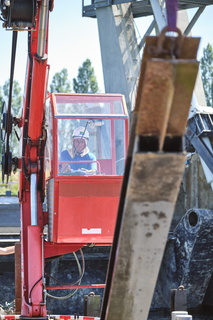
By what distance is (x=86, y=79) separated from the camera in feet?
200

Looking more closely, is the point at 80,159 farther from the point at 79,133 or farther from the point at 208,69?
the point at 208,69

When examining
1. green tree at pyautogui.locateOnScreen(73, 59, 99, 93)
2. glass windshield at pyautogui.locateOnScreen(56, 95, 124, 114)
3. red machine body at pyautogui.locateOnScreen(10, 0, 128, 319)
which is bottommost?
red machine body at pyautogui.locateOnScreen(10, 0, 128, 319)

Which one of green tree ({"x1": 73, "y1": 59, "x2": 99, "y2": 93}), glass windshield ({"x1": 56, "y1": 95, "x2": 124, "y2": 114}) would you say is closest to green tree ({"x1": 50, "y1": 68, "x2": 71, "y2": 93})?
green tree ({"x1": 73, "y1": 59, "x2": 99, "y2": 93})

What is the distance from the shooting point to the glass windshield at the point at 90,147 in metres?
8.95

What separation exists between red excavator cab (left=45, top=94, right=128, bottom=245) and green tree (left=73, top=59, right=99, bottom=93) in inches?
2016

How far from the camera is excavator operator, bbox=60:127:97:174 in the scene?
8930mm

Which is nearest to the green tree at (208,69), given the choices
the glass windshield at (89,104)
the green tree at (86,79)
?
the green tree at (86,79)

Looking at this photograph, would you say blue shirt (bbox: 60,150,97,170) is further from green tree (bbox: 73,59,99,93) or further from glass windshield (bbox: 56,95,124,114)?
green tree (bbox: 73,59,99,93)

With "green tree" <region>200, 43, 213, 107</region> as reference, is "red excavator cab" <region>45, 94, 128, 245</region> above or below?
below

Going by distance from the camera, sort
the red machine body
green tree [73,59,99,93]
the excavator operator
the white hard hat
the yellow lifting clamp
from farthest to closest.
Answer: green tree [73,59,99,93] < the white hard hat < the excavator operator < the red machine body < the yellow lifting clamp

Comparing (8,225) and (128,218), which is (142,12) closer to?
(8,225)

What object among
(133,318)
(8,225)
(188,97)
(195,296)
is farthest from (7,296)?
(188,97)

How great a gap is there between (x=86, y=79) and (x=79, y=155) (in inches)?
2060

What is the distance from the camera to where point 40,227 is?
29.8ft
